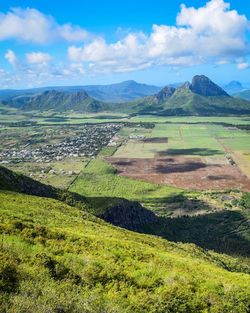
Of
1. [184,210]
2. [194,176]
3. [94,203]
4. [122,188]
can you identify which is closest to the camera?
[94,203]

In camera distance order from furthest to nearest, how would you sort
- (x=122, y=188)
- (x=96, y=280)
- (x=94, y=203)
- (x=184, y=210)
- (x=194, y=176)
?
(x=194, y=176) < (x=122, y=188) < (x=184, y=210) < (x=94, y=203) < (x=96, y=280)

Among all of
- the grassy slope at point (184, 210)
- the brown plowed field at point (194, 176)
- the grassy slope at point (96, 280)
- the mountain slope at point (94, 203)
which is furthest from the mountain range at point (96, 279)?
Answer: the brown plowed field at point (194, 176)

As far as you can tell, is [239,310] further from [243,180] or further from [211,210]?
[243,180]

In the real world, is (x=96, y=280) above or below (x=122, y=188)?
above

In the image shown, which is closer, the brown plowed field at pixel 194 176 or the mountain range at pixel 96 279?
the mountain range at pixel 96 279

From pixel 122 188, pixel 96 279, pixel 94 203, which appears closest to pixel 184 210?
pixel 122 188

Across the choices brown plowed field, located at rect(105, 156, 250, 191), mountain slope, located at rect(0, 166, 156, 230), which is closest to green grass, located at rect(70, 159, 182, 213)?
brown plowed field, located at rect(105, 156, 250, 191)

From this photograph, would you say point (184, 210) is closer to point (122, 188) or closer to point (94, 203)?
point (122, 188)

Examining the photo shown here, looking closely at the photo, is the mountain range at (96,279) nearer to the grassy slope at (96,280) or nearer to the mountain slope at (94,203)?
the grassy slope at (96,280)
